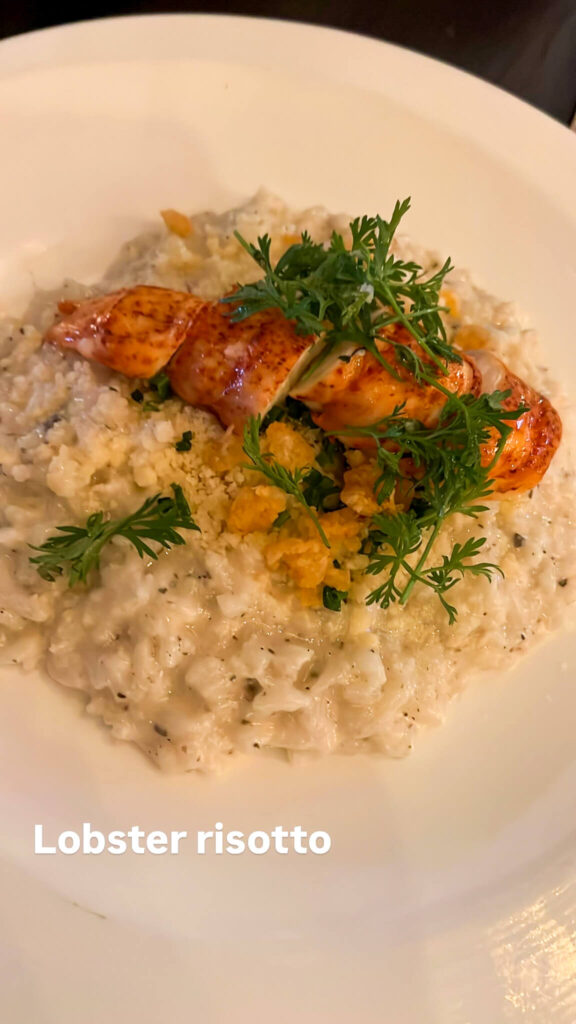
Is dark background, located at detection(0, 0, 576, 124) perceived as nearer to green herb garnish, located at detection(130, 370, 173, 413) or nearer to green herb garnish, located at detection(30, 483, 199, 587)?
green herb garnish, located at detection(130, 370, 173, 413)

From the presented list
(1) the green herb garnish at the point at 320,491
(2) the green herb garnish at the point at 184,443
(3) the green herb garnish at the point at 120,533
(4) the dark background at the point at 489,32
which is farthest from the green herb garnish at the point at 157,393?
(4) the dark background at the point at 489,32

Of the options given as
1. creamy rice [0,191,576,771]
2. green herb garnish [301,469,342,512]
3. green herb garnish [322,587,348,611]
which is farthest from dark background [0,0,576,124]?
green herb garnish [322,587,348,611]

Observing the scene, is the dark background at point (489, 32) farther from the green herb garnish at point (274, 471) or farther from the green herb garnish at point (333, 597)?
the green herb garnish at point (333, 597)

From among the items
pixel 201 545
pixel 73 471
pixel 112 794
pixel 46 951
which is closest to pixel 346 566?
pixel 201 545

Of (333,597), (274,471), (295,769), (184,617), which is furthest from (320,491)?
(295,769)

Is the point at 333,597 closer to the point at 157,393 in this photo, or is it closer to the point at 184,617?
the point at 184,617

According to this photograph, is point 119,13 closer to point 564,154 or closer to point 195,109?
point 195,109

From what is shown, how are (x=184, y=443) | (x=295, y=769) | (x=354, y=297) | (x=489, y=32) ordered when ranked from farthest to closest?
(x=489, y=32)
(x=295, y=769)
(x=184, y=443)
(x=354, y=297)
